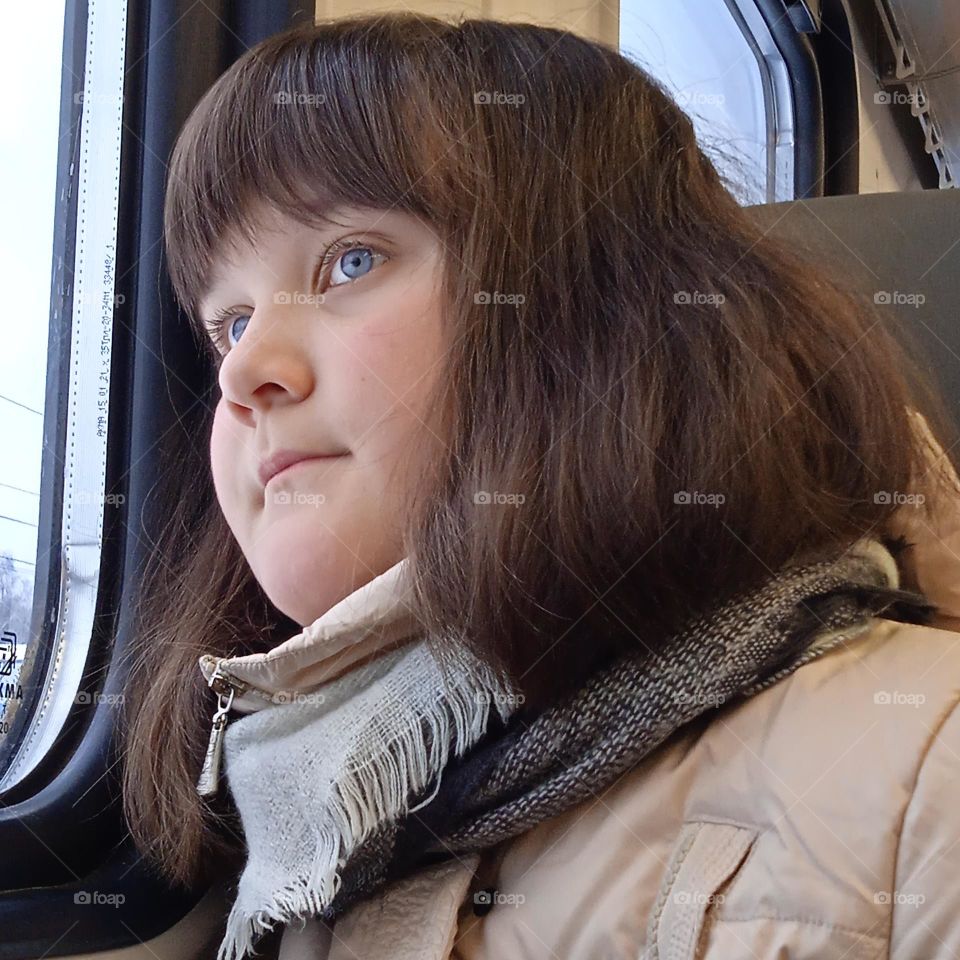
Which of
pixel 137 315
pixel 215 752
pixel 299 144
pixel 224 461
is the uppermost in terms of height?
pixel 299 144

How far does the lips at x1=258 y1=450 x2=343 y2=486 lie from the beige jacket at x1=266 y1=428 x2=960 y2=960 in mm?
281

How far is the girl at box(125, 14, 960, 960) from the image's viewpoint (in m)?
0.54

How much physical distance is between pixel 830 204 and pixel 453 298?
537 millimetres

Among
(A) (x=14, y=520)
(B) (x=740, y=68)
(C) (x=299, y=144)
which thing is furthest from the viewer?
(B) (x=740, y=68)

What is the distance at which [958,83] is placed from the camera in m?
2.39

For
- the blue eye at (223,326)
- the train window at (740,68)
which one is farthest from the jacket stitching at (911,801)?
the train window at (740,68)

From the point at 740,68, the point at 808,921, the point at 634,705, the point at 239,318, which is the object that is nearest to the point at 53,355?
the point at 239,318

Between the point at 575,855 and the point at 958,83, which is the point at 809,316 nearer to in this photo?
the point at 575,855

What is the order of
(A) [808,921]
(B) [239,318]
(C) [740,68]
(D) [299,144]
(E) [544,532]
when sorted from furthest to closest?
(C) [740,68] < (B) [239,318] < (D) [299,144] < (E) [544,532] < (A) [808,921]

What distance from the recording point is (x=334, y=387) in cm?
65

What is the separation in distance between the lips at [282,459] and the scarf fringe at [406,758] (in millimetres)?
156

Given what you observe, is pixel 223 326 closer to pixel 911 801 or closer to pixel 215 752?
pixel 215 752

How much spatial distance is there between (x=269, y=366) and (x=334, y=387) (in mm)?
49

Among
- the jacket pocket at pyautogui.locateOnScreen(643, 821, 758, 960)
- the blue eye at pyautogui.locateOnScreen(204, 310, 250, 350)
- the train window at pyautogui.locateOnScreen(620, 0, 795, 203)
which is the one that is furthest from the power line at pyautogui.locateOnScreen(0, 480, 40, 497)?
the train window at pyautogui.locateOnScreen(620, 0, 795, 203)
